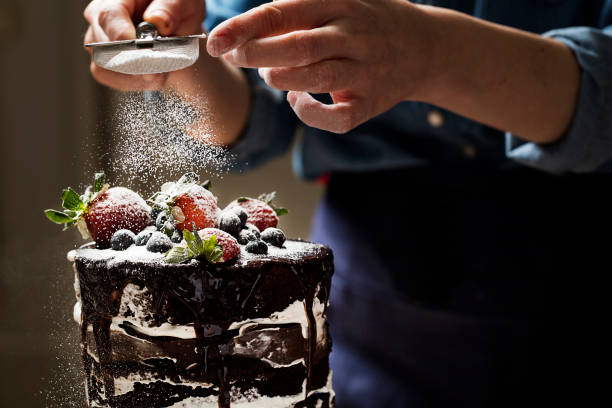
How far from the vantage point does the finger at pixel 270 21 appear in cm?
69

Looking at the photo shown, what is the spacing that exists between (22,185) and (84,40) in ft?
3.00

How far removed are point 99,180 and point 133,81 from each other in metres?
0.16

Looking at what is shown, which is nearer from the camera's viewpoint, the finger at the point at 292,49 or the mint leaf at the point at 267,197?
the finger at the point at 292,49

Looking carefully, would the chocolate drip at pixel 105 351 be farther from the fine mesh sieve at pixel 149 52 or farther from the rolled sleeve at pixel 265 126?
the rolled sleeve at pixel 265 126

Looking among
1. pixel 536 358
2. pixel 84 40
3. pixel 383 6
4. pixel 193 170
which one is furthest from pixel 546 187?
pixel 84 40

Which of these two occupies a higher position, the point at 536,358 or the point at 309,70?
the point at 309,70

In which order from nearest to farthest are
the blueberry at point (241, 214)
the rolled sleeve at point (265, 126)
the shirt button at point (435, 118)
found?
1. the blueberry at point (241, 214)
2. the shirt button at point (435, 118)
3. the rolled sleeve at point (265, 126)

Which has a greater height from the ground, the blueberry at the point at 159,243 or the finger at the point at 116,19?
the finger at the point at 116,19

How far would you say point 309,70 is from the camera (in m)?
0.75

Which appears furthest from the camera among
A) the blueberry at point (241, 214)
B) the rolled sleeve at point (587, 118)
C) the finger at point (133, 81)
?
the rolled sleeve at point (587, 118)

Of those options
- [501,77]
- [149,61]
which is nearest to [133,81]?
[149,61]

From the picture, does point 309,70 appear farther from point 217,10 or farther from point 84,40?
point 217,10

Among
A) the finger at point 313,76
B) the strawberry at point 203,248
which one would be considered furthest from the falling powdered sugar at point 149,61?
the strawberry at point 203,248

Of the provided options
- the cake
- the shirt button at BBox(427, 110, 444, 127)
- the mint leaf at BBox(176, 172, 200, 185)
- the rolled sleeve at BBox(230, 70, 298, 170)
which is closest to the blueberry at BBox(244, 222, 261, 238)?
the cake
